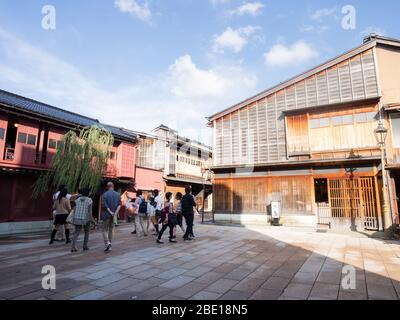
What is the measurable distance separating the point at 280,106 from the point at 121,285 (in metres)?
13.8

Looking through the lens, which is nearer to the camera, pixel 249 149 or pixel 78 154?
pixel 78 154

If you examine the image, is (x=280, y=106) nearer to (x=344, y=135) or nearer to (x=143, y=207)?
(x=344, y=135)

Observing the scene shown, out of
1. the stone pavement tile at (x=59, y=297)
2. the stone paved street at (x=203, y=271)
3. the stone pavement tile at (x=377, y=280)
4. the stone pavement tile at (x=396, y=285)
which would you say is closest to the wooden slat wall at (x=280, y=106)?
the stone paved street at (x=203, y=271)

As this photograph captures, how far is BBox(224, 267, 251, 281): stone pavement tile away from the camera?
488 centimetres

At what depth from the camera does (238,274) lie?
5082mm

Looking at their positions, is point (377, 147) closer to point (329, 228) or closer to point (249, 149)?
point (329, 228)

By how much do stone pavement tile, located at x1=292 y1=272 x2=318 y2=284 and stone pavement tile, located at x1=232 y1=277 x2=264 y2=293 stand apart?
0.76m

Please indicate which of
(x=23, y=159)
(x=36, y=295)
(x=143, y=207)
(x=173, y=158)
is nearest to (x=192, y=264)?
(x=36, y=295)

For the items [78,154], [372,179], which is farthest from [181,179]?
[372,179]

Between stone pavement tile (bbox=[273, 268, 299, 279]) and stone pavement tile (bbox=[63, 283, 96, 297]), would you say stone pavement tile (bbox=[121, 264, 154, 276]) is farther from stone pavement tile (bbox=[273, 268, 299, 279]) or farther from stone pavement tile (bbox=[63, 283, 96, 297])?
stone pavement tile (bbox=[273, 268, 299, 279])

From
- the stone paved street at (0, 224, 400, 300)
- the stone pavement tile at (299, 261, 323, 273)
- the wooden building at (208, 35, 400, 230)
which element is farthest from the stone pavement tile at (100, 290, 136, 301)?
the wooden building at (208, 35, 400, 230)

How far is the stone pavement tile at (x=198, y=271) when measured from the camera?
200 inches
